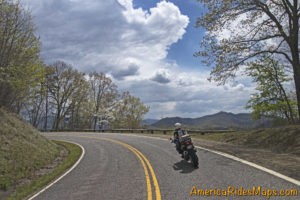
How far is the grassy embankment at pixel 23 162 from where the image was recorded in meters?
9.24

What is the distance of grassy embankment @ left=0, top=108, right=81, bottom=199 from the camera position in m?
9.24

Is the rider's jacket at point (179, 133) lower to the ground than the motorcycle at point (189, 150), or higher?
higher

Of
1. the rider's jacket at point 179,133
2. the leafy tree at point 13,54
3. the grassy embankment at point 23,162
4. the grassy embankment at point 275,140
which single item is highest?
the leafy tree at point 13,54

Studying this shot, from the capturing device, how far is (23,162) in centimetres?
1174

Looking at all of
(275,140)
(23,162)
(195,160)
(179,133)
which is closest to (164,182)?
(195,160)

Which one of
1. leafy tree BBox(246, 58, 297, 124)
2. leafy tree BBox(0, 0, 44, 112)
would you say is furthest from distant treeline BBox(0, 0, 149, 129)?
leafy tree BBox(246, 58, 297, 124)

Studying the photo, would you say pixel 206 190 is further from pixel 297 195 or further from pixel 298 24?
pixel 298 24

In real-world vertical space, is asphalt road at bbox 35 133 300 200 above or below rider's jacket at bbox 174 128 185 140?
below

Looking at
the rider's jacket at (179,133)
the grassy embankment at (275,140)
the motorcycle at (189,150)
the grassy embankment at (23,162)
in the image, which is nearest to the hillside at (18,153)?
A: the grassy embankment at (23,162)

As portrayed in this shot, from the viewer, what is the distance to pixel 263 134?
14.6 meters

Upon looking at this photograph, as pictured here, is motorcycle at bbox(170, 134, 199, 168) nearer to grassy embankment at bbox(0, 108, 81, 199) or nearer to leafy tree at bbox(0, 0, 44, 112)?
grassy embankment at bbox(0, 108, 81, 199)

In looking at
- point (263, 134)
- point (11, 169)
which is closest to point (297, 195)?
point (263, 134)

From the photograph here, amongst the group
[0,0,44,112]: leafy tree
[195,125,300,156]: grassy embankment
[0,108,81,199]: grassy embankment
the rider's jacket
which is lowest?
[0,108,81,199]: grassy embankment

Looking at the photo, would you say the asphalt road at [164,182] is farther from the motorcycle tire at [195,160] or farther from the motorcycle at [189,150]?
the motorcycle at [189,150]
